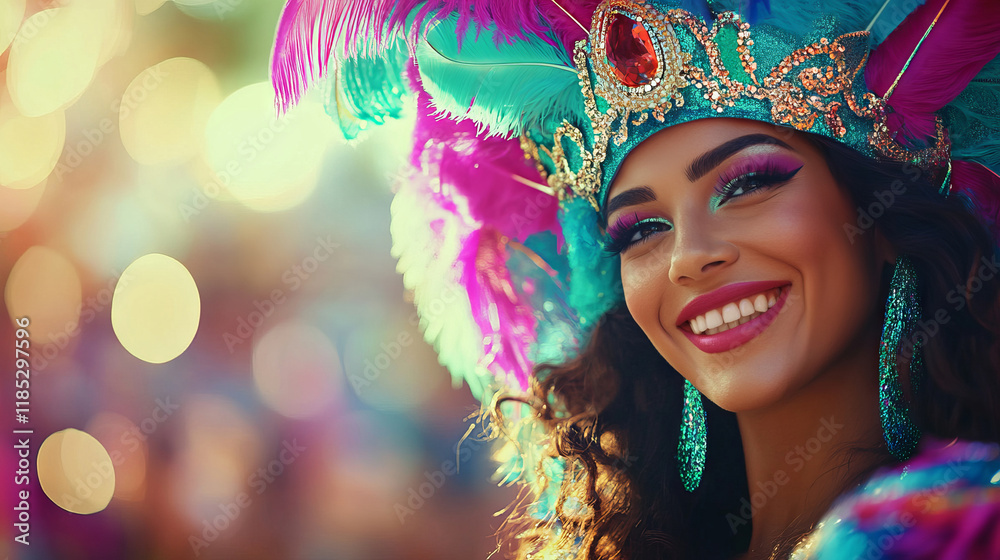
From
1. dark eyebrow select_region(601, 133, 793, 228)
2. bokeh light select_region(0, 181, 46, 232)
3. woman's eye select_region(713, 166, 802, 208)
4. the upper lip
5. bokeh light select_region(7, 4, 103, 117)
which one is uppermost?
bokeh light select_region(7, 4, 103, 117)

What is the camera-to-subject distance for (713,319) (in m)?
1.43

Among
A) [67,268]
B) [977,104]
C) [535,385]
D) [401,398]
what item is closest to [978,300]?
[977,104]

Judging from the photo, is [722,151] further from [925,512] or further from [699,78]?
[925,512]

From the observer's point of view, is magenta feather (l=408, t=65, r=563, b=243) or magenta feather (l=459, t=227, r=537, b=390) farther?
magenta feather (l=459, t=227, r=537, b=390)

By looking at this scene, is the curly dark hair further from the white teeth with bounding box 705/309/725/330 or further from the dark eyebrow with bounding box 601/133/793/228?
the white teeth with bounding box 705/309/725/330

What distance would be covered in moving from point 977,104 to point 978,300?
38 cm

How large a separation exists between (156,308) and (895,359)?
13.9 feet

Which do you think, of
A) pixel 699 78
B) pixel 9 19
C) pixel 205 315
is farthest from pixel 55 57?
pixel 699 78

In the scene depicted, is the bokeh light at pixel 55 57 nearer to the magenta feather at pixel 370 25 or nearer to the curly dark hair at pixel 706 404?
the magenta feather at pixel 370 25
